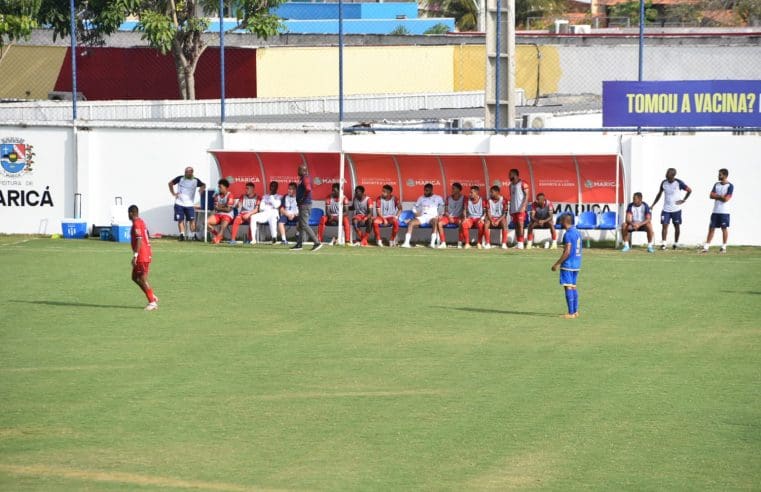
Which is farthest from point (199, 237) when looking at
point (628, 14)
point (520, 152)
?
point (628, 14)

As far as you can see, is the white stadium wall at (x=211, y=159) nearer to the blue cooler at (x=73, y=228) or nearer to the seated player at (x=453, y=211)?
the blue cooler at (x=73, y=228)

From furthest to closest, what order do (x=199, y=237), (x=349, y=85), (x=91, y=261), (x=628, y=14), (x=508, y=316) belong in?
(x=628, y=14) < (x=349, y=85) < (x=199, y=237) < (x=91, y=261) < (x=508, y=316)

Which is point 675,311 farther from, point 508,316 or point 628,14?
point 628,14

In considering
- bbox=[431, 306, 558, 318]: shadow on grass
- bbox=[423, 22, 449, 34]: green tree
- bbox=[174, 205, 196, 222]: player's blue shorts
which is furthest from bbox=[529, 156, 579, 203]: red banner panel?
bbox=[423, 22, 449, 34]: green tree

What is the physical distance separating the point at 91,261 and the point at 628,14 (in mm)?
49985

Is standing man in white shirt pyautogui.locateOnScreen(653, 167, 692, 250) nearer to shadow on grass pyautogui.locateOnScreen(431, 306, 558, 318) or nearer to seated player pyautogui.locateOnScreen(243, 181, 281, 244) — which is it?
shadow on grass pyautogui.locateOnScreen(431, 306, 558, 318)

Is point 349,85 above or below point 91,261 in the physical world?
above

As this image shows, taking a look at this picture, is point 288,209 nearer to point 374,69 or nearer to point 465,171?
point 465,171

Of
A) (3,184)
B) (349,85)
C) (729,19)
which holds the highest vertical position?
(729,19)

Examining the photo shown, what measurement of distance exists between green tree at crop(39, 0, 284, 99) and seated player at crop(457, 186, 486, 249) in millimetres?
12126

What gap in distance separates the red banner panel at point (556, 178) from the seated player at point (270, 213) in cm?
571

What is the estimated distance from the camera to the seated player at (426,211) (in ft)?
90.5

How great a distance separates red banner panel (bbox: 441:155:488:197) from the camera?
93.1 ft

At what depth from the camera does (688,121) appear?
26953 mm
